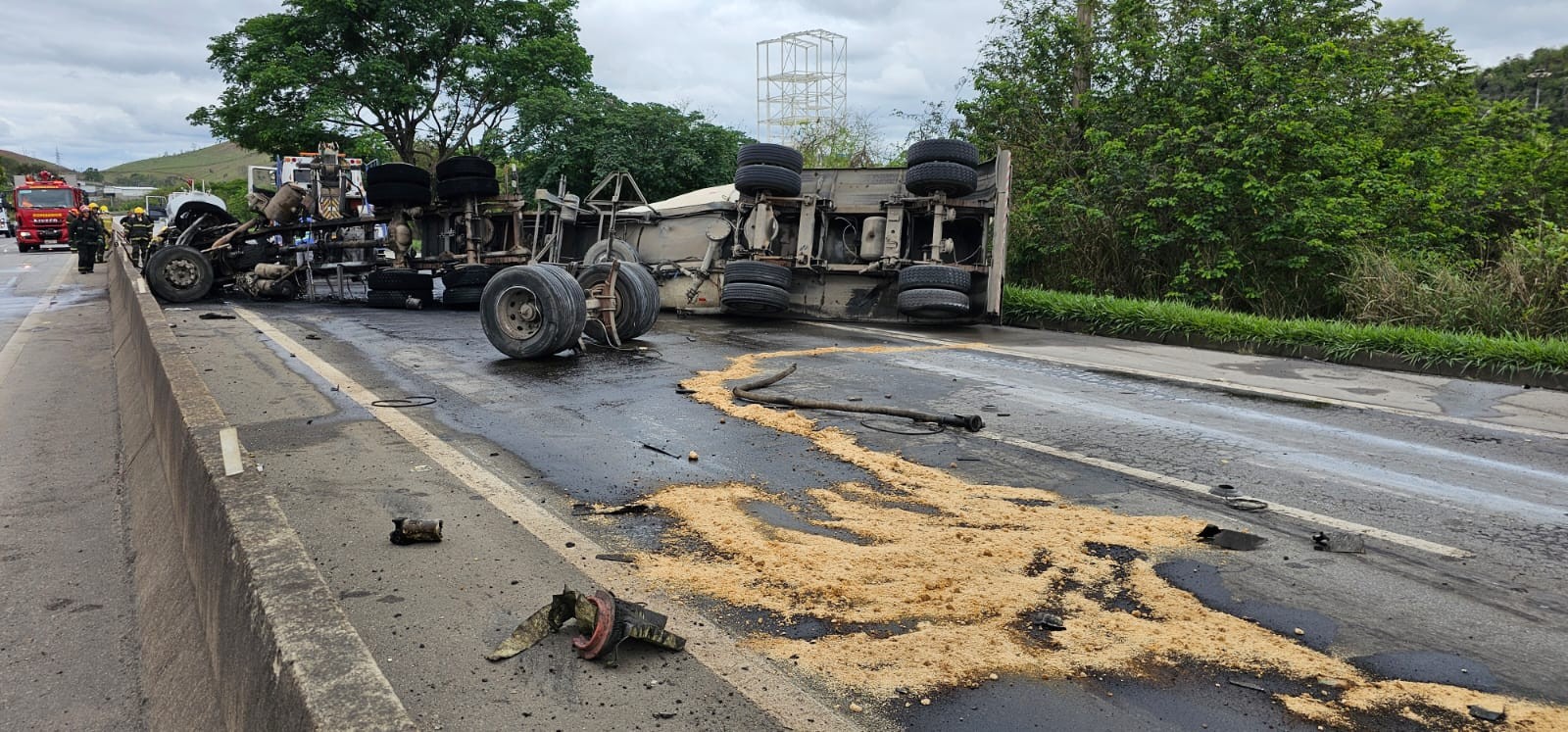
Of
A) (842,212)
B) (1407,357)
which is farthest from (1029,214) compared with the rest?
(1407,357)

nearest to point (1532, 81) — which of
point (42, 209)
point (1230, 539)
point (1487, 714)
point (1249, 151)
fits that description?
point (1249, 151)

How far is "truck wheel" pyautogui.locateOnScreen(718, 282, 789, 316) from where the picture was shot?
13531mm

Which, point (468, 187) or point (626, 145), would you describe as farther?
point (626, 145)

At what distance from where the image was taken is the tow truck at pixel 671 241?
13.2 metres

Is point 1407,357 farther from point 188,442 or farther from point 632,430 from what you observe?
point 188,442

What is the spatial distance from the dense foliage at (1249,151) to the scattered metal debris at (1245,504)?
10122 mm

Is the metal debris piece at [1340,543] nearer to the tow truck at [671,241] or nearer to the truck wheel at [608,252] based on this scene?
the tow truck at [671,241]

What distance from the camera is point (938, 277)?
12906mm

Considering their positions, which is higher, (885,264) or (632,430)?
(885,264)

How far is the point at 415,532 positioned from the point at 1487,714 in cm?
377

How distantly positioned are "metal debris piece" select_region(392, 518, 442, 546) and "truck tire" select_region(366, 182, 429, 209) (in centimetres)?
1294

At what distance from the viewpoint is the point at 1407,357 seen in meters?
10.5

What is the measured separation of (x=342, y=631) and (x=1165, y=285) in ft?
Answer: 51.1

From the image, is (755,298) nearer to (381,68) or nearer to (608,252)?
(608,252)
